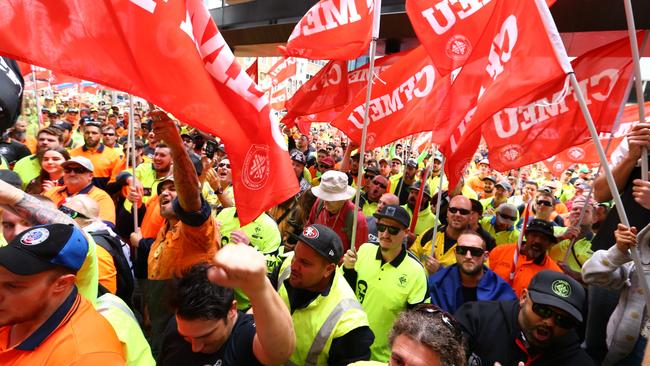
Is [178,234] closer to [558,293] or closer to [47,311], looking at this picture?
[47,311]

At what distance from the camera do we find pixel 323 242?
8.96 feet

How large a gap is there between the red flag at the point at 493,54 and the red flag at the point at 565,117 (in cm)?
49

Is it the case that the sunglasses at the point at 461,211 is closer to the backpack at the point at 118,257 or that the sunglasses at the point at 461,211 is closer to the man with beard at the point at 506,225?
the man with beard at the point at 506,225

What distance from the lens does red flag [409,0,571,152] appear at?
2789 mm

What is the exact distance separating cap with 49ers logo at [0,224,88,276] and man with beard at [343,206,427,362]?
7.02 ft

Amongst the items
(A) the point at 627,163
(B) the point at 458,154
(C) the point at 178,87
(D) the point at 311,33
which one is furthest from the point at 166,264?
(A) the point at 627,163

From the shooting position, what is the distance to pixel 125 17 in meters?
2.40

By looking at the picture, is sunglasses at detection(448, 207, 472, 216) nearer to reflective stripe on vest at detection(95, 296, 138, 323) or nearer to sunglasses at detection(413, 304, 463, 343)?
sunglasses at detection(413, 304, 463, 343)

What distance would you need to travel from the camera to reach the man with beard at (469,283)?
373cm

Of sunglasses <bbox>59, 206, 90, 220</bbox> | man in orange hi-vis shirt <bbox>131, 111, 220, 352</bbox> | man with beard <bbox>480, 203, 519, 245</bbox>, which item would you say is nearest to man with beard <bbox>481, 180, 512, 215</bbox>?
man with beard <bbox>480, 203, 519, 245</bbox>

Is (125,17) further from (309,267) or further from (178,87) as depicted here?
(309,267)

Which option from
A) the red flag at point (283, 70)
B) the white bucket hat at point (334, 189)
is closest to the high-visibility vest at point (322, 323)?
the white bucket hat at point (334, 189)

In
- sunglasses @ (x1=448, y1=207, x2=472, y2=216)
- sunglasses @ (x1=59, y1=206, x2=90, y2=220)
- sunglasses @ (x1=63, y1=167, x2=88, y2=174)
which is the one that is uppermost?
sunglasses @ (x1=448, y1=207, x2=472, y2=216)

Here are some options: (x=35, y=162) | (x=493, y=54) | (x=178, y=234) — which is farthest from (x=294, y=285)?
(x=35, y=162)
